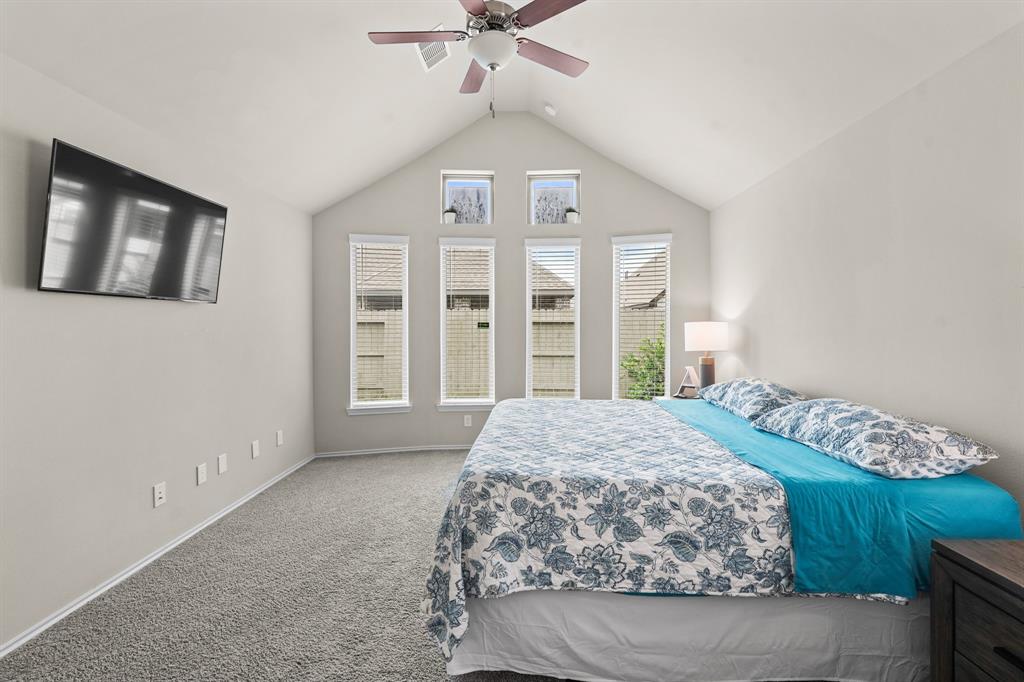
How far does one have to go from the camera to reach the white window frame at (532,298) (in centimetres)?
475

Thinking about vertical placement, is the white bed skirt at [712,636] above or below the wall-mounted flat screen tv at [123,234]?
below

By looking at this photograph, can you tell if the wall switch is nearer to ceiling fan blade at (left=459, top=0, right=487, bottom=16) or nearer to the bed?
the bed

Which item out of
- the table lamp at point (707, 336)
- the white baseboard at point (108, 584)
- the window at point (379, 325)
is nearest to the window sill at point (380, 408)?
the window at point (379, 325)

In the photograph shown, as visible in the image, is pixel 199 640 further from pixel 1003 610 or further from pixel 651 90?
pixel 651 90

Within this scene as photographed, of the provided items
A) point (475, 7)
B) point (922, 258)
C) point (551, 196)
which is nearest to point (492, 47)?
point (475, 7)

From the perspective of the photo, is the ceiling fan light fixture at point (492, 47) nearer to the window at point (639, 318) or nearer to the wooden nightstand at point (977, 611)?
the wooden nightstand at point (977, 611)

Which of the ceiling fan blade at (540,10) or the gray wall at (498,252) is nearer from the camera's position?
the ceiling fan blade at (540,10)

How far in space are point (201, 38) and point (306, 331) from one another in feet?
8.68

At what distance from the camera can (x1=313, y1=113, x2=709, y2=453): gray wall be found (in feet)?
15.3

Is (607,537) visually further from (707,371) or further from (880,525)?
(707,371)

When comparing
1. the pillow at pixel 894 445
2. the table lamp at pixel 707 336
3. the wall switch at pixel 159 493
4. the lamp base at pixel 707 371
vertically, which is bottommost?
the wall switch at pixel 159 493

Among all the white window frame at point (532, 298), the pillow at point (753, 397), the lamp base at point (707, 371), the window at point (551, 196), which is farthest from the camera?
the window at point (551, 196)

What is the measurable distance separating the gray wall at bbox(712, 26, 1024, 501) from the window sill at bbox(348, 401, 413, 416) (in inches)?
134

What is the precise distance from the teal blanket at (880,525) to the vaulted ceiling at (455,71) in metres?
1.86
